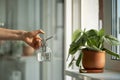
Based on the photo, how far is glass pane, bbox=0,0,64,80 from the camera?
1664 mm

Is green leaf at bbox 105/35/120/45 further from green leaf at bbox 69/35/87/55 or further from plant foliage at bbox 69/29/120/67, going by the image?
green leaf at bbox 69/35/87/55

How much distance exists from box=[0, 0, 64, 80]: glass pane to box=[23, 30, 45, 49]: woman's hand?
0.47 m

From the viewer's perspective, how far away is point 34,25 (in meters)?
1.74

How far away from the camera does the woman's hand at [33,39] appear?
1187 millimetres

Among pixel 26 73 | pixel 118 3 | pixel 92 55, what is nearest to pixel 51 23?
pixel 26 73

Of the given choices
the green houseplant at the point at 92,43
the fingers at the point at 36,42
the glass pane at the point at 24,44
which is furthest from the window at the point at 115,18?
the fingers at the point at 36,42

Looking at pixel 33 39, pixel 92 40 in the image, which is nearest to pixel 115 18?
pixel 92 40

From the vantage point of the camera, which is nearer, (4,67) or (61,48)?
(4,67)

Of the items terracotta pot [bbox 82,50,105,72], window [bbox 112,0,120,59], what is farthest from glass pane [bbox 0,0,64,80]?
terracotta pot [bbox 82,50,105,72]

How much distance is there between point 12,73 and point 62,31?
50 cm

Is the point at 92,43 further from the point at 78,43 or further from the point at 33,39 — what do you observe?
the point at 33,39

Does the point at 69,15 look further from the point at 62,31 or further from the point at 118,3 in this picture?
the point at 118,3

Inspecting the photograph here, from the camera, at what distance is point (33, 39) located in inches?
47.9

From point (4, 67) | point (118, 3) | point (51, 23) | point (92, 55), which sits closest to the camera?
→ point (92, 55)
